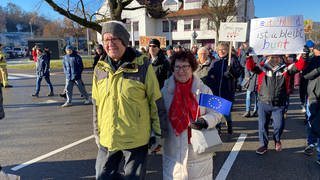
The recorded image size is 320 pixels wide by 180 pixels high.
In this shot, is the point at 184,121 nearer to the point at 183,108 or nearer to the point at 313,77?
the point at 183,108

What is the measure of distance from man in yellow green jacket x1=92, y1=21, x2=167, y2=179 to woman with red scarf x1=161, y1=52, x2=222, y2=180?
138 mm

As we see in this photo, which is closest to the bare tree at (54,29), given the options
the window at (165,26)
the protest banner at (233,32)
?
the window at (165,26)

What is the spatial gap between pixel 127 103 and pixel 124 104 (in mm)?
28

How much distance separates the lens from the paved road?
3883 mm

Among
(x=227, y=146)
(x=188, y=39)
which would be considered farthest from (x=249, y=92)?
(x=188, y=39)

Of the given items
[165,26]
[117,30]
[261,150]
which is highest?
[165,26]

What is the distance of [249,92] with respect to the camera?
23.1ft

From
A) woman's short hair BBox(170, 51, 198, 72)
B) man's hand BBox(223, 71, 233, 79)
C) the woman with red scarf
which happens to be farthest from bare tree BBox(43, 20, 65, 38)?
the woman with red scarf

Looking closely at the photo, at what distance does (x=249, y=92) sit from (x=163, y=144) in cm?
495

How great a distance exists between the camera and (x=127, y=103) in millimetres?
2365

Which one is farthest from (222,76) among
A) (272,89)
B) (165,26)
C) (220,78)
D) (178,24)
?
(165,26)

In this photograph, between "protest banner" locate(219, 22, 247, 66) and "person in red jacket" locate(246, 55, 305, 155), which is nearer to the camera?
"person in red jacket" locate(246, 55, 305, 155)

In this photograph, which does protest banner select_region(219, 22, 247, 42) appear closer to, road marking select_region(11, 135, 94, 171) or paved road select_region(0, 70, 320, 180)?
paved road select_region(0, 70, 320, 180)

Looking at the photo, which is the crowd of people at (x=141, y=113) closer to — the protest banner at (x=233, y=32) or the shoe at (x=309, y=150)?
the shoe at (x=309, y=150)
